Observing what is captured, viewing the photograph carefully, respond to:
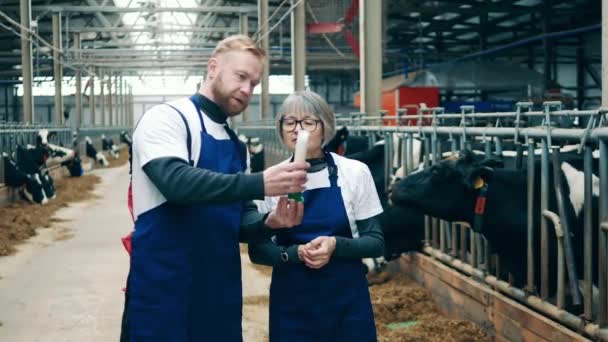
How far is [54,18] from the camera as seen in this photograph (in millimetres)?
24781

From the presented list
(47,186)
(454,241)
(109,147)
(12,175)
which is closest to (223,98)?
(454,241)

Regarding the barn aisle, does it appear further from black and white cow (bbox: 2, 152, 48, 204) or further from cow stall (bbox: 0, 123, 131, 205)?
cow stall (bbox: 0, 123, 131, 205)

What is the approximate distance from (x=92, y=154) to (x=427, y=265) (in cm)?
2188

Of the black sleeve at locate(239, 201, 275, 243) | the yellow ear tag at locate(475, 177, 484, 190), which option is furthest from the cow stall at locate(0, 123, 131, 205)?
the black sleeve at locate(239, 201, 275, 243)

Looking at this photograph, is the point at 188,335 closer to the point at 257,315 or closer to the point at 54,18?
the point at 257,315

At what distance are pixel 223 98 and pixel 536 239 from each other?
2.67 meters

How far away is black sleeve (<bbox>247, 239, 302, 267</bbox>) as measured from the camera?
278 centimetres

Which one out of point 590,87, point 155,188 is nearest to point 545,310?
point 155,188

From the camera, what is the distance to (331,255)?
2.74m

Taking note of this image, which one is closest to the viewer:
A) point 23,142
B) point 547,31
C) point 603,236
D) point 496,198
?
point 603,236

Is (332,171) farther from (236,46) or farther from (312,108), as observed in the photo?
(236,46)

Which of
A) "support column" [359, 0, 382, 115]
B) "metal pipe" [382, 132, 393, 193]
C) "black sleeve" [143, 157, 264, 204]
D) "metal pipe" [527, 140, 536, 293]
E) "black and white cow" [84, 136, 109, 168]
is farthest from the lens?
"black and white cow" [84, 136, 109, 168]

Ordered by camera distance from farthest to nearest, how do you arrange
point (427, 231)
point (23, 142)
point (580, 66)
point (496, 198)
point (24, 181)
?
1. point (580, 66)
2. point (23, 142)
3. point (24, 181)
4. point (427, 231)
5. point (496, 198)

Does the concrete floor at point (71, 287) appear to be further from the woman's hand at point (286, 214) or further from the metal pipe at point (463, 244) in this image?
the woman's hand at point (286, 214)
